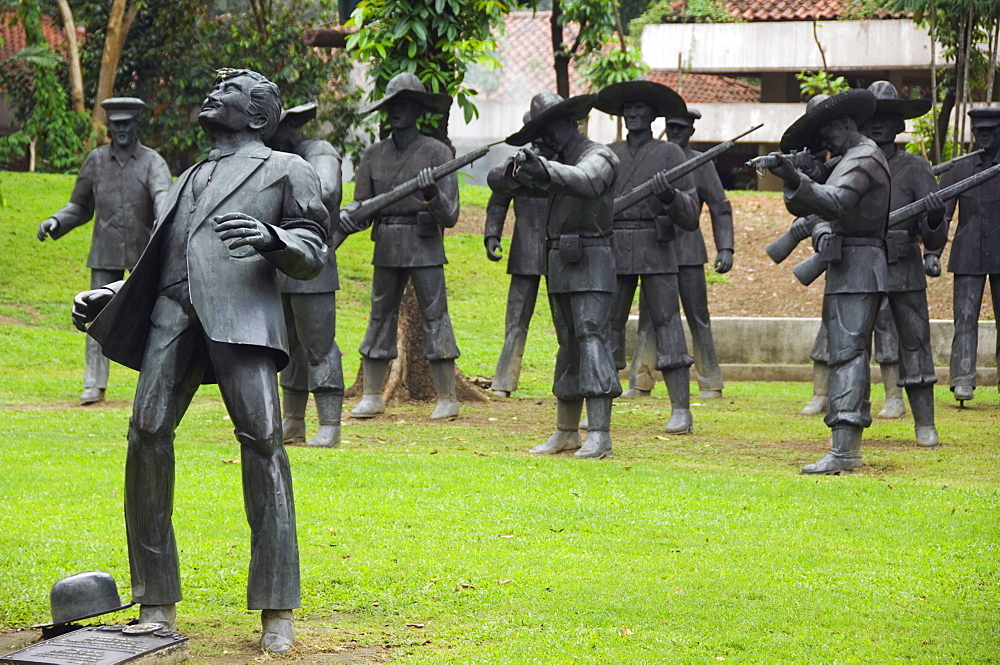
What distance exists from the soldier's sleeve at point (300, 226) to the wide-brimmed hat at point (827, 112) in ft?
13.7

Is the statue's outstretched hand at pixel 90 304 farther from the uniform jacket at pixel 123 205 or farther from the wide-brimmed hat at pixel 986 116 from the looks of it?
the wide-brimmed hat at pixel 986 116

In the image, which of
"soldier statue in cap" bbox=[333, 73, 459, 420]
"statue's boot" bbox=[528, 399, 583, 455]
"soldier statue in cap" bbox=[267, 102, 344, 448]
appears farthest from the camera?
"soldier statue in cap" bbox=[333, 73, 459, 420]

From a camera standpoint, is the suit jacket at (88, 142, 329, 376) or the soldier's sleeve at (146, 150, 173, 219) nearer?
the suit jacket at (88, 142, 329, 376)

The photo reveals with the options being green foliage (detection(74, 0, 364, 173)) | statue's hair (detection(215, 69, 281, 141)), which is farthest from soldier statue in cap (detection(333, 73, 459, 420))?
green foliage (detection(74, 0, 364, 173))

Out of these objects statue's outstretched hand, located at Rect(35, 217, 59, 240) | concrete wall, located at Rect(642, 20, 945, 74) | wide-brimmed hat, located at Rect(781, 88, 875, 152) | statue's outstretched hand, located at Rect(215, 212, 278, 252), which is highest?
concrete wall, located at Rect(642, 20, 945, 74)

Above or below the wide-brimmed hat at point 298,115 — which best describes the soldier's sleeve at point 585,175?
below

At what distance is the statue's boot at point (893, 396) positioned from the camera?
482 inches

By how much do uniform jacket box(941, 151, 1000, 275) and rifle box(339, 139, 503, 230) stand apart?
13.3ft

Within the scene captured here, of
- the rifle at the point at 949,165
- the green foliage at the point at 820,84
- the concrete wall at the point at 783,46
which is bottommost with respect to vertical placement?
the rifle at the point at 949,165

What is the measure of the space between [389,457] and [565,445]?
1.30m

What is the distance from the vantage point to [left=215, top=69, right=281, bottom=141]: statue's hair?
17.3 feet

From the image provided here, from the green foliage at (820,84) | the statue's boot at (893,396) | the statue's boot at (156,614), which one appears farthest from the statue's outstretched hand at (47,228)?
the green foliage at (820,84)

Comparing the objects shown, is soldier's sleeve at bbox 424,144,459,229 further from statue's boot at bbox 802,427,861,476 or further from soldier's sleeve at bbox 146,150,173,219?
statue's boot at bbox 802,427,861,476

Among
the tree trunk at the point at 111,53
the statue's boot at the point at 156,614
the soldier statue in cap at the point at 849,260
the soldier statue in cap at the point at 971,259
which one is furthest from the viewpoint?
the tree trunk at the point at 111,53
